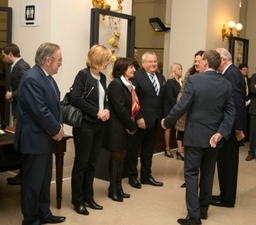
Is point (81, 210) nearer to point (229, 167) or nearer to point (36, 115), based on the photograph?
point (36, 115)

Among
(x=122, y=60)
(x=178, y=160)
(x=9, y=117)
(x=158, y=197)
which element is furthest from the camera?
(x=178, y=160)

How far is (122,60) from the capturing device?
483 centimetres

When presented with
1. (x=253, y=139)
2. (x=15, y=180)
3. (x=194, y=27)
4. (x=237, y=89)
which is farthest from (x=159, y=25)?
(x=15, y=180)

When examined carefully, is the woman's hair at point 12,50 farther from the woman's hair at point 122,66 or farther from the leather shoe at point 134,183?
the leather shoe at point 134,183

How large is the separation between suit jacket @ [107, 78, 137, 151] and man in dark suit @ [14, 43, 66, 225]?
0.92 meters

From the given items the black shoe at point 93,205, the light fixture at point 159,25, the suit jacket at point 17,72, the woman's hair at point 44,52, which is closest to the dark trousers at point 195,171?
the black shoe at point 93,205

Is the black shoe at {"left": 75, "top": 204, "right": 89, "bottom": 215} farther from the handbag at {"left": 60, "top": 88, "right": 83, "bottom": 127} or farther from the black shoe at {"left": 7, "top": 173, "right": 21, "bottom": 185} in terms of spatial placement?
the black shoe at {"left": 7, "top": 173, "right": 21, "bottom": 185}

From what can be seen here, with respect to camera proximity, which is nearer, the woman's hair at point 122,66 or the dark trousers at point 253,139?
the woman's hair at point 122,66

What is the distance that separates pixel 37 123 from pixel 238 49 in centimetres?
677

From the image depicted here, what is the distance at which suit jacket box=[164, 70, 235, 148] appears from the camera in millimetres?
4068

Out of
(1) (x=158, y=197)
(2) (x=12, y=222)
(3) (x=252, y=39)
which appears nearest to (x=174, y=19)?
(3) (x=252, y=39)

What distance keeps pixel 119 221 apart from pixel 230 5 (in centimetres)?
628

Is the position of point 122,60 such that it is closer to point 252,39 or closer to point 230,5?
point 230,5

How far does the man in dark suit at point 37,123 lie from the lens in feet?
11.9
